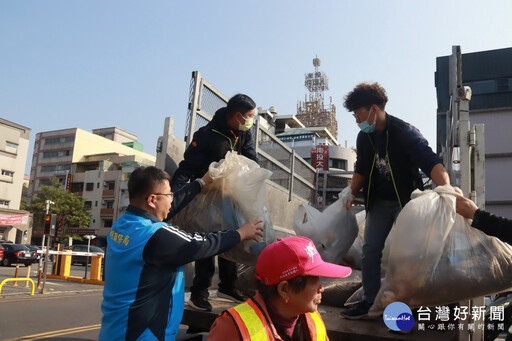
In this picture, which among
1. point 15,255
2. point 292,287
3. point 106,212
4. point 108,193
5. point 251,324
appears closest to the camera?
point 251,324

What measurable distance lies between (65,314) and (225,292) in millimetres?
5859

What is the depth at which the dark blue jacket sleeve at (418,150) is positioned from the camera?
91.0 inches

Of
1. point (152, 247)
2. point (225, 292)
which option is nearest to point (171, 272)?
point (152, 247)

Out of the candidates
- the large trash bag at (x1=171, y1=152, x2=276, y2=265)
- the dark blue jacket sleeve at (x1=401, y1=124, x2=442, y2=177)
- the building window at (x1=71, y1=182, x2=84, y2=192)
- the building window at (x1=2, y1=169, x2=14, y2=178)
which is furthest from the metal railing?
the building window at (x1=71, y1=182, x2=84, y2=192)

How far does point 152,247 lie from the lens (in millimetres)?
1728

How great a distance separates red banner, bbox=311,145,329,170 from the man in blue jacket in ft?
120

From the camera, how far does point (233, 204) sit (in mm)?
2465

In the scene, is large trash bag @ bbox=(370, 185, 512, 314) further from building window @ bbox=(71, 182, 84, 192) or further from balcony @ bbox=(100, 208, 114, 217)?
building window @ bbox=(71, 182, 84, 192)

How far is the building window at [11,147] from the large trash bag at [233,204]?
130 ft

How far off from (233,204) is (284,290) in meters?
1.12

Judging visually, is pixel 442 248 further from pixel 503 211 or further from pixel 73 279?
pixel 503 211

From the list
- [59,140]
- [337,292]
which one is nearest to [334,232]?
[337,292]

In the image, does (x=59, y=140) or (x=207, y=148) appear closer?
(x=207, y=148)

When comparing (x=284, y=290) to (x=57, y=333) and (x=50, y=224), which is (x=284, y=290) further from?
(x=50, y=224)
